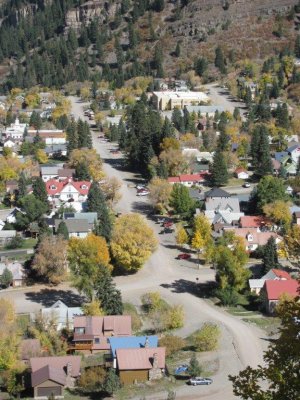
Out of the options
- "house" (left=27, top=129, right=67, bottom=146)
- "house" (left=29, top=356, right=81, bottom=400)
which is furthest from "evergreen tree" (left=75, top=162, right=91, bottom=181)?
"house" (left=29, top=356, right=81, bottom=400)

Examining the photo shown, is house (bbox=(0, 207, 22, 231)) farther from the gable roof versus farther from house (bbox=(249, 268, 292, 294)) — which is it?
the gable roof

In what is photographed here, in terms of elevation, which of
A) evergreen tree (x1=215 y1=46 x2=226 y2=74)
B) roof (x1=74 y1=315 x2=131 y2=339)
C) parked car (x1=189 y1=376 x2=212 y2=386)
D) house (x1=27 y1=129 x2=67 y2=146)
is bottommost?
parked car (x1=189 y1=376 x2=212 y2=386)

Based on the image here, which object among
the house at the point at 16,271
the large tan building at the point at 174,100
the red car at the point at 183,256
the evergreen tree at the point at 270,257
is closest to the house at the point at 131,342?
the house at the point at 16,271

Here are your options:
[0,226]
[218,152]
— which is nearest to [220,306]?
Result: [0,226]

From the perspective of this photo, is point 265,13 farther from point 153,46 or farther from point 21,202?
point 21,202

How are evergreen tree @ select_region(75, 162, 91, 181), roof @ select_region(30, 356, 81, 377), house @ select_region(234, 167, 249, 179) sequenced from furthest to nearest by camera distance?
1. house @ select_region(234, 167, 249, 179)
2. evergreen tree @ select_region(75, 162, 91, 181)
3. roof @ select_region(30, 356, 81, 377)

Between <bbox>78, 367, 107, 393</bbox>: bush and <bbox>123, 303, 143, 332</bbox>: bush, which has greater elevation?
<bbox>78, 367, 107, 393</bbox>: bush

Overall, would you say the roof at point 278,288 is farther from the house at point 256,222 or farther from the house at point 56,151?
the house at point 56,151
